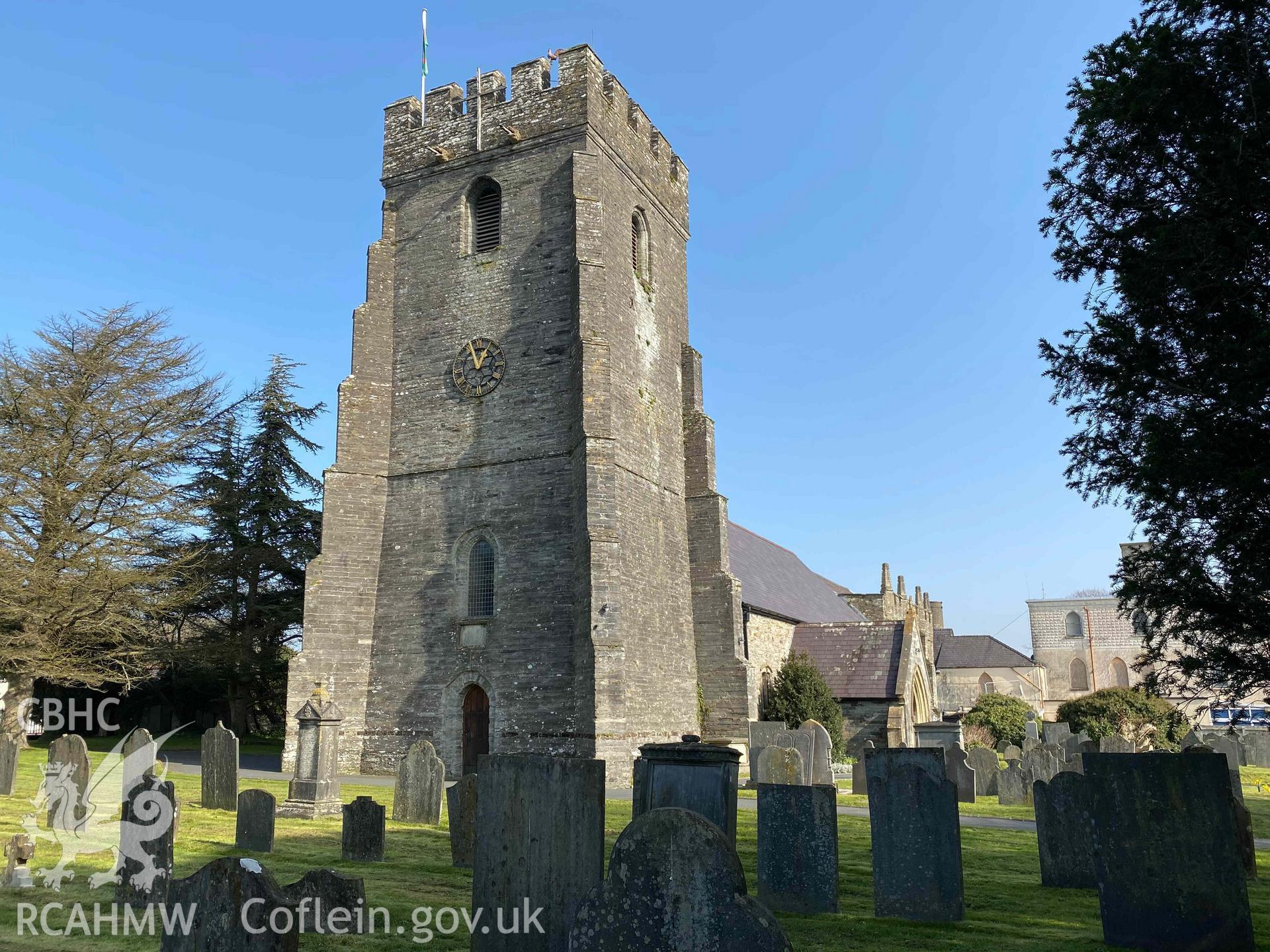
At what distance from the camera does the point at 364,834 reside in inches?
362

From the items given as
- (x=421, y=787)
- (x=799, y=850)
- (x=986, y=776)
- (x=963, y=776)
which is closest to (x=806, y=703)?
(x=986, y=776)

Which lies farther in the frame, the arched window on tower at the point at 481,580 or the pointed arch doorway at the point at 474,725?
the arched window on tower at the point at 481,580

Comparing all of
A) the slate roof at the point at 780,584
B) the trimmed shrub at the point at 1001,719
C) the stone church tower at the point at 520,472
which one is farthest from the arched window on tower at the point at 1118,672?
the stone church tower at the point at 520,472

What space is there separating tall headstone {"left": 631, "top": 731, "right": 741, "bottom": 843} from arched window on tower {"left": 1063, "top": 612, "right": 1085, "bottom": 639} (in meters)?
57.0

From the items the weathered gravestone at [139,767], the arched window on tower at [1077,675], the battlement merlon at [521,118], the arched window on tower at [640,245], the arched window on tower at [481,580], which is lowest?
the weathered gravestone at [139,767]

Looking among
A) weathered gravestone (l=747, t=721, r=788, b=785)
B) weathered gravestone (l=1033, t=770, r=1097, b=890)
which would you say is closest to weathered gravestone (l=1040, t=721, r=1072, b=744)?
weathered gravestone (l=747, t=721, r=788, b=785)

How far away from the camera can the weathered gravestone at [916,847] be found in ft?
24.1

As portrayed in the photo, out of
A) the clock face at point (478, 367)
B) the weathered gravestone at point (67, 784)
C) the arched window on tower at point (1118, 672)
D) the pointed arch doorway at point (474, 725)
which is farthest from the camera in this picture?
the arched window on tower at point (1118, 672)

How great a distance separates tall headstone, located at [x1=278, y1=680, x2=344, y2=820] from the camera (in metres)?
12.8

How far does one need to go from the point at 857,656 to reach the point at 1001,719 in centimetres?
543

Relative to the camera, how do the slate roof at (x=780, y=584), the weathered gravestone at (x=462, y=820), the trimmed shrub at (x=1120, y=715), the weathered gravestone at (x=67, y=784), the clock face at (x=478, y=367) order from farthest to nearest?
the slate roof at (x=780, y=584) → the trimmed shrub at (x=1120, y=715) → the clock face at (x=478, y=367) → the weathered gravestone at (x=67, y=784) → the weathered gravestone at (x=462, y=820)

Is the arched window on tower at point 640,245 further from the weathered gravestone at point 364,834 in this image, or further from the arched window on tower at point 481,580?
the weathered gravestone at point 364,834

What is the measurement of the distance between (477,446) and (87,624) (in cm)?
1282

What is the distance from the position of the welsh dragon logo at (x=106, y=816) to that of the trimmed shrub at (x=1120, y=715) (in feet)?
77.3
